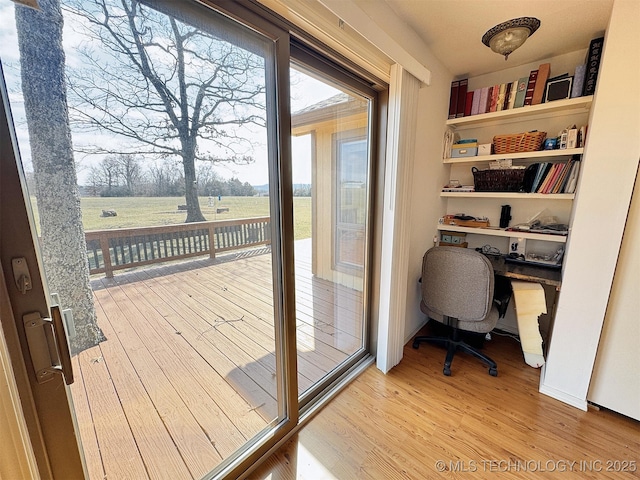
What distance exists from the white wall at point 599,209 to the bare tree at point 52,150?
7.98ft

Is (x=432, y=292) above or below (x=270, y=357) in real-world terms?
above

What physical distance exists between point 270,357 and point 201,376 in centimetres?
37

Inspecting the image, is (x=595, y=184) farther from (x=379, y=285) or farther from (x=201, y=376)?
(x=201, y=376)

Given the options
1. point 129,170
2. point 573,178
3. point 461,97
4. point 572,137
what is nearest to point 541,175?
point 573,178

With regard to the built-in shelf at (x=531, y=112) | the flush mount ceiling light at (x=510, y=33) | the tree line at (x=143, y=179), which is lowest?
the tree line at (x=143, y=179)

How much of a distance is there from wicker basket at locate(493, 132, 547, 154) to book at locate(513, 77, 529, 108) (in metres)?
0.23

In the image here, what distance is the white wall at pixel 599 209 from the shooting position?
137 centimetres

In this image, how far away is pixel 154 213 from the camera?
36.9 inches

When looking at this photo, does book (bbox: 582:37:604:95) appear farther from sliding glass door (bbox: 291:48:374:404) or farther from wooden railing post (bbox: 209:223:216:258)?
wooden railing post (bbox: 209:223:216:258)

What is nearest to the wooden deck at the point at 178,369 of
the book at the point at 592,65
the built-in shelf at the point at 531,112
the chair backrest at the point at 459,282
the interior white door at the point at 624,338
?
the chair backrest at the point at 459,282

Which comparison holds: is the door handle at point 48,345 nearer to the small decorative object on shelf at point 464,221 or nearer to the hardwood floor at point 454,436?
the hardwood floor at point 454,436

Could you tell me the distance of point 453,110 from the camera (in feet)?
7.61

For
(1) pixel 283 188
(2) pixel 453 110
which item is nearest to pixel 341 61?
(1) pixel 283 188

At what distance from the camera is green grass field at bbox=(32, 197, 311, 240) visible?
802 millimetres
